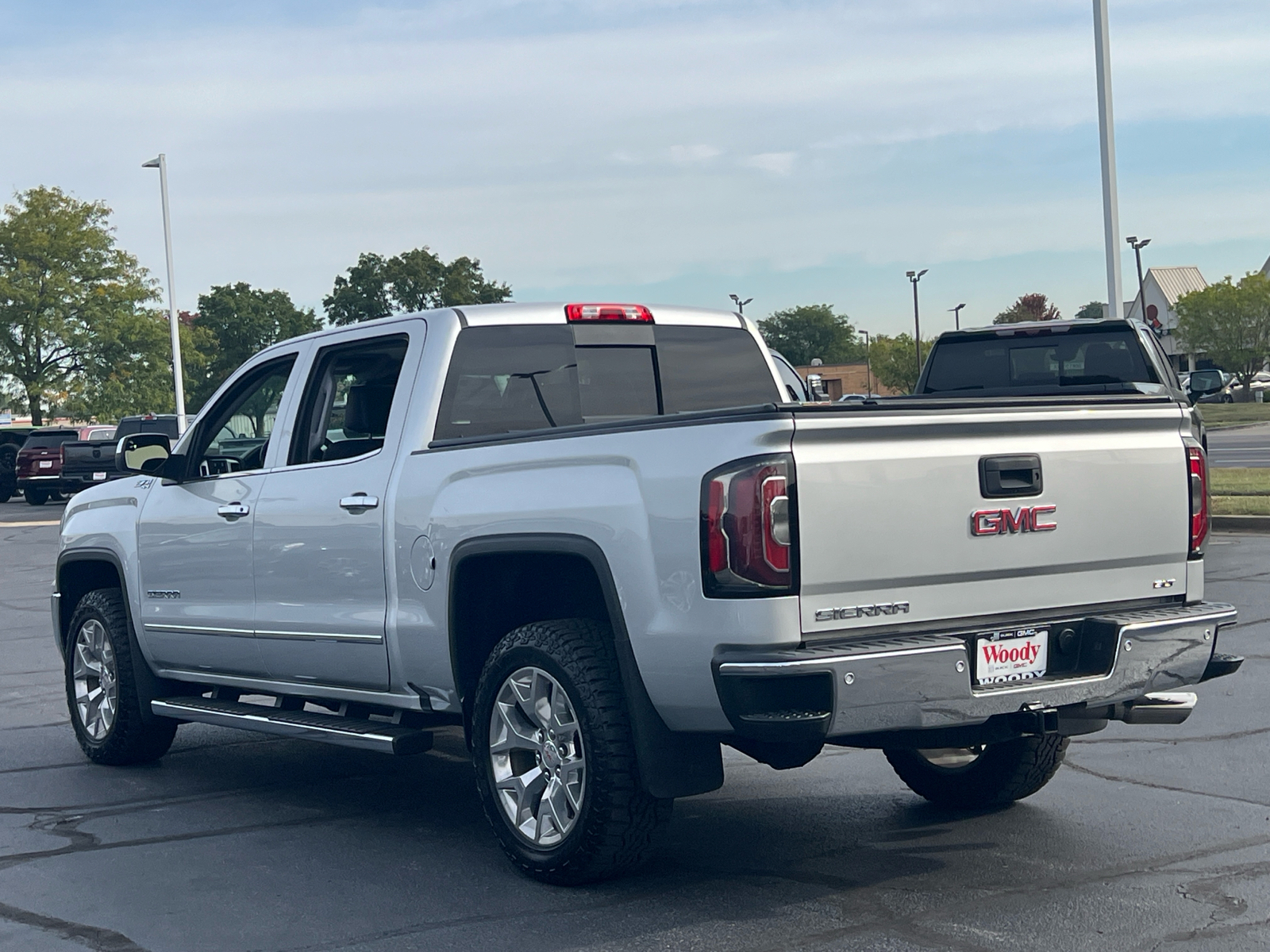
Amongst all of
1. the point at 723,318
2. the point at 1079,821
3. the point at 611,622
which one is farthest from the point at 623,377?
the point at 1079,821

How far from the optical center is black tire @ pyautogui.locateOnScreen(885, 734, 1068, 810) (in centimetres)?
589

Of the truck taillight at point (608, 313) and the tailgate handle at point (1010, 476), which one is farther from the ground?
the truck taillight at point (608, 313)

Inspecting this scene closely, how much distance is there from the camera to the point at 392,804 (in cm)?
654

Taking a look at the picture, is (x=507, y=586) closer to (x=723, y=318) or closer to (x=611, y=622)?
(x=611, y=622)

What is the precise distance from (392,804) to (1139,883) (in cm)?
317

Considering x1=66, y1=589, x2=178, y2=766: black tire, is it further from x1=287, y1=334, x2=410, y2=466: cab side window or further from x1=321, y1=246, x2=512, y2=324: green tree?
x1=321, y1=246, x2=512, y2=324: green tree

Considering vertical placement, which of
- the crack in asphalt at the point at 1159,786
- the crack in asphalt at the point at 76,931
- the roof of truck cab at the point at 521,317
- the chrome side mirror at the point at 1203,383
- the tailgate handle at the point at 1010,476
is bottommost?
the crack in asphalt at the point at 1159,786

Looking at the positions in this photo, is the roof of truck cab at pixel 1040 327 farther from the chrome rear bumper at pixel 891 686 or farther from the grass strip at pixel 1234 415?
the grass strip at pixel 1234 415

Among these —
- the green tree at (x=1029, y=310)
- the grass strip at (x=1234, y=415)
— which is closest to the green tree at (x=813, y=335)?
the green tree at (x=1029, y=310)

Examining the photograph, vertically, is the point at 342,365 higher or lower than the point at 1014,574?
higher

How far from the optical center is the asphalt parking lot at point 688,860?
4602 millimetres

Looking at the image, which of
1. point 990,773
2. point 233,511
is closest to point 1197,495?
point 990,773

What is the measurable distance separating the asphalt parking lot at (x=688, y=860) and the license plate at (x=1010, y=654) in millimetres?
741

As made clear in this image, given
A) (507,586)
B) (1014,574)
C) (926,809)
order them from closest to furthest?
(1014,574), (507,586), (926,809)
